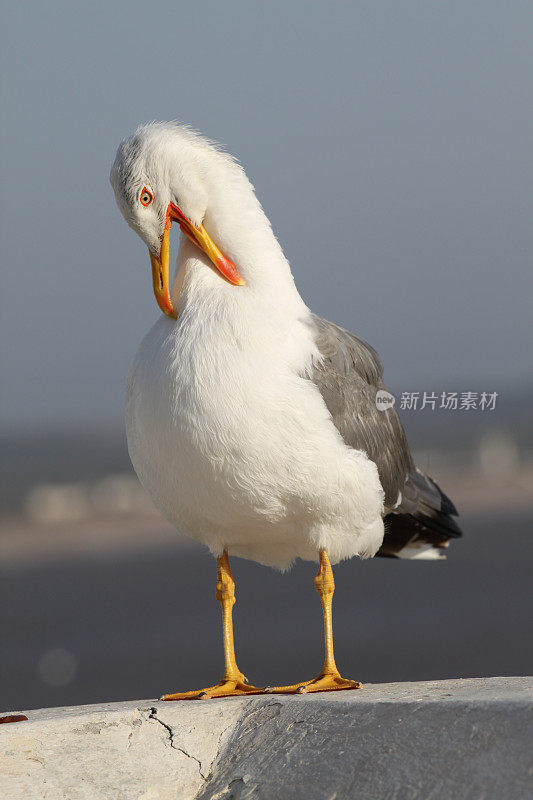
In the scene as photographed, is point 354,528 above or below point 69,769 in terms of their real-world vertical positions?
above

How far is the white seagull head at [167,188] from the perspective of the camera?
6.12 metres

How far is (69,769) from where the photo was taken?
4.97 m

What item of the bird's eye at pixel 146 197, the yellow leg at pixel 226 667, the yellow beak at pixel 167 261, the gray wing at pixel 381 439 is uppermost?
the bird's eye at pixel 146 197

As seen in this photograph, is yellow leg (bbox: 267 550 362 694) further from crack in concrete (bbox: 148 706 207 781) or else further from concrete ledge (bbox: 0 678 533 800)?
crack in concrete (bbox: 148 706 207 781)

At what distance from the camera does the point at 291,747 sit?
4863 millimetres

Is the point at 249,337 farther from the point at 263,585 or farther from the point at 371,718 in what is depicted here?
the point at 263,585

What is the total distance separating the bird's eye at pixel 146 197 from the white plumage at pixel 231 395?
0.03 meters

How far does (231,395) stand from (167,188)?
1.36 meters

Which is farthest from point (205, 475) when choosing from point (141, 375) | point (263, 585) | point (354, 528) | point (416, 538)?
→ point (263, 585)

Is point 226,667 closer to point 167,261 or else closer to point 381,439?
point 381,439

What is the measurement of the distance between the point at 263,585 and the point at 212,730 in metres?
20.9

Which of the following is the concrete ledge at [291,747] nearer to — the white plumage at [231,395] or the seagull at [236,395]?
the seagull at [236,395]

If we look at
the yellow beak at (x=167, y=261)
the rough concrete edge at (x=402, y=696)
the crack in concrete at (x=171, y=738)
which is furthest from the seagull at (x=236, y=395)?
the crack in concrete at (x=171, y=738)

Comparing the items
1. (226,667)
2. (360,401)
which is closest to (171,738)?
(226,667)
